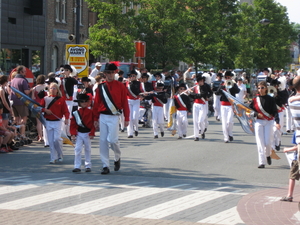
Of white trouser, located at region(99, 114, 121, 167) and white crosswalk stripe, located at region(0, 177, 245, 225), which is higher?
white trouser, located at region(99, 114, 121, 167)

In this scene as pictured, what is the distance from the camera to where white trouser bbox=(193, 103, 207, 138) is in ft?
55.9

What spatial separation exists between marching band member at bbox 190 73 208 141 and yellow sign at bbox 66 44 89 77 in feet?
15.5

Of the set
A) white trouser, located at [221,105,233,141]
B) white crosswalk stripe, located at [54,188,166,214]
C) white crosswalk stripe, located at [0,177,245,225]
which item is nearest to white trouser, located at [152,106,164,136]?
white trouser, located at [221,105,233,141]

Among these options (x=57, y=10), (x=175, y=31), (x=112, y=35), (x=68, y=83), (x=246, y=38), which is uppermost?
(x=246, y=38)

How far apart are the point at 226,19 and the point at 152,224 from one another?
4555 centimetres

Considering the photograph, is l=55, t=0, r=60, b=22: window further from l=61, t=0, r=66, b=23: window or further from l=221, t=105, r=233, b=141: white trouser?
l=221, t=105, r=233, b=141: white trouser

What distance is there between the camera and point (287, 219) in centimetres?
775

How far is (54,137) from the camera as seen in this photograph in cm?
1238

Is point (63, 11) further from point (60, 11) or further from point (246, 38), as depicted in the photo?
point (246, 38)

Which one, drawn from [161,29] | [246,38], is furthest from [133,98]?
[246,38]

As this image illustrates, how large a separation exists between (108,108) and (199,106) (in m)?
6.71

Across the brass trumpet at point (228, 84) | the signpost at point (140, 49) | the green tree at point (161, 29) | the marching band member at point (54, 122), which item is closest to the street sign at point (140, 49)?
the signpost at point (140, 49)

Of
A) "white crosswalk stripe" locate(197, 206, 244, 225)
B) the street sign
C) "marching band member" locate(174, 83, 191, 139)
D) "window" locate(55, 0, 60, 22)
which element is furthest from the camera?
"window" locate(55, 0, 60, 22)

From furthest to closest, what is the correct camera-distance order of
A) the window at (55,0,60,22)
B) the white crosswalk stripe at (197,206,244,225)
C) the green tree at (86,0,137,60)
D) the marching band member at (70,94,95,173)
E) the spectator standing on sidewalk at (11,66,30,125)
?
the window at (55,0,60,22)
the green tree at (86,0,137,60)
the spectator standing on sidewalk at (11,66,30,125)
the marching band member at (70,94,95,173)
the white crosswalk stripe at (197,206,244,225)
